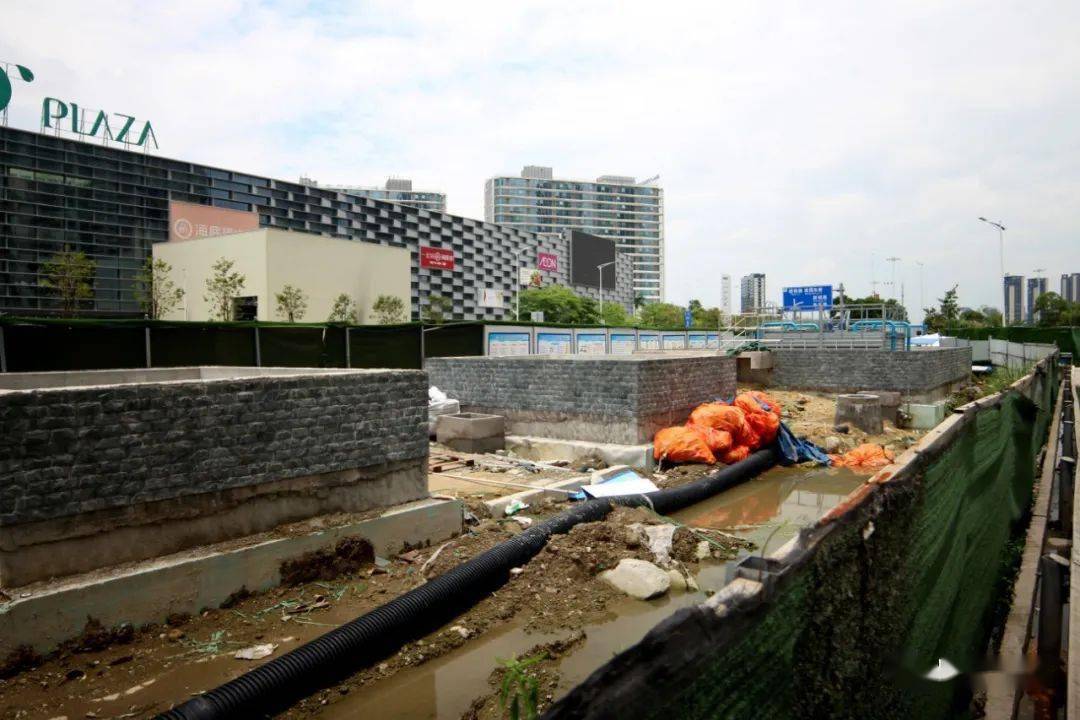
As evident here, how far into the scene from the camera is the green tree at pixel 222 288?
2767cm

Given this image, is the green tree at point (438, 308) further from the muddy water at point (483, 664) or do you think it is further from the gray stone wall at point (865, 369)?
the muddy water at point (483, 664)

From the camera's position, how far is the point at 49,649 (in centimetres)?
406

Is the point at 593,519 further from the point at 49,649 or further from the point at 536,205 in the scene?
the point at 536,205

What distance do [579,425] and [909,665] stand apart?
8675 mm

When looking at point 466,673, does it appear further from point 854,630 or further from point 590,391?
point 590,391

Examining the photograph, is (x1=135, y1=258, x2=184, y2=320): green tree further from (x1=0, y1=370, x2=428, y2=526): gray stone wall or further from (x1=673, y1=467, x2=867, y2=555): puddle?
(x1=673, y1=467, x2=867, y2=555): puddle

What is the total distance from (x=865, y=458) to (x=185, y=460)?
35.8 ft

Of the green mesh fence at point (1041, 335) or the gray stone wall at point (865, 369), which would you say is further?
the green mesh fence at point (1041, 335)

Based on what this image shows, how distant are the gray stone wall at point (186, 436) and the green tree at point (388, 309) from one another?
89.6 feet

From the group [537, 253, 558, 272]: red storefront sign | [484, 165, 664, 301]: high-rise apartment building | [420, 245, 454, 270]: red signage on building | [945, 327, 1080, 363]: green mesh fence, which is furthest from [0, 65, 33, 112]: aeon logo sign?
[484, 165, 664, 301]: high-rise apartment building

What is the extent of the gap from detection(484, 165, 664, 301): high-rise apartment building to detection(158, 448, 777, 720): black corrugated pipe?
126089 millimetres

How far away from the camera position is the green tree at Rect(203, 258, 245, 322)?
27.7 meters

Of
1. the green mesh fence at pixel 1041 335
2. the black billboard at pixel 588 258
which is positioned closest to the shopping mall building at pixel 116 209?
the black billboard at pixel 588 258

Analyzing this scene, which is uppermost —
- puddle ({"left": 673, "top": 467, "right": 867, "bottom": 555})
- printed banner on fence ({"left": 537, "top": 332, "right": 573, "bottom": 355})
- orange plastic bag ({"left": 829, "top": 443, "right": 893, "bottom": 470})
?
printed banner on fence ({"left": 537, "top": 332, "right": 573, "bottom": 355})
